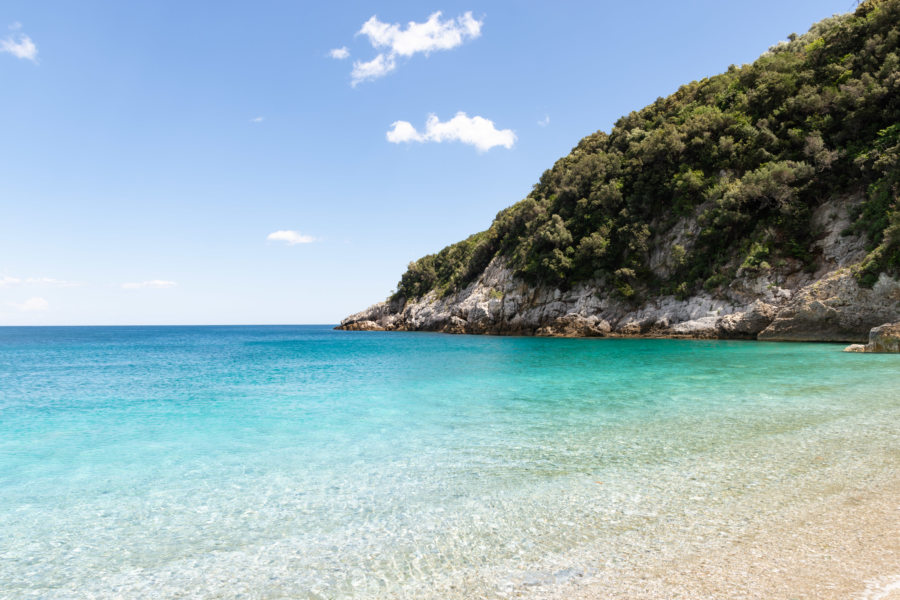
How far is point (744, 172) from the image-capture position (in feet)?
134

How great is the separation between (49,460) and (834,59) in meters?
55.9

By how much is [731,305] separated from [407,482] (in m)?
39.5

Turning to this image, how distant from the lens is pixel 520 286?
58.7 meters

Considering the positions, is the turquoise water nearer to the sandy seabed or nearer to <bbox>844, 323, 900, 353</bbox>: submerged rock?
the sandy seabed

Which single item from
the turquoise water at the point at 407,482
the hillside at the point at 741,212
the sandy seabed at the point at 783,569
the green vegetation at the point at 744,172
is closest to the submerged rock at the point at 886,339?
the hillside at the point at 741,212

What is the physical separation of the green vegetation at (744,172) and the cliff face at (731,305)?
1.07 metres

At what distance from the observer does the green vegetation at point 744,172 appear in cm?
3291

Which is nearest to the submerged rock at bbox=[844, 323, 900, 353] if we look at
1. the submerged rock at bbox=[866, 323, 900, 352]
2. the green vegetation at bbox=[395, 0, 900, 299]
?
the submerged rock at bbox=[866, 323, 900, 352]

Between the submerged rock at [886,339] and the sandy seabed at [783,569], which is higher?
the submerged rock at [886,339]

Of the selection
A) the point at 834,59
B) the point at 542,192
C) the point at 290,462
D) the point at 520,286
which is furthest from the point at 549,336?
the point at 290,462

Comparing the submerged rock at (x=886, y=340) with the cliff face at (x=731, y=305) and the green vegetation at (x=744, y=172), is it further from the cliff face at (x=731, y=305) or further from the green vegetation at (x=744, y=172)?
the green vegetation at (x=744, y=172)

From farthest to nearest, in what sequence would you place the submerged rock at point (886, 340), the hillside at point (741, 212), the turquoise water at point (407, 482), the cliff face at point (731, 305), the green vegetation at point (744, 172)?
the green vegetation at point (744, 172), the hillside at point (741, 212), the cliff face at point (731, 305), the submerged rock at point (886, 340), the turquoise water at point (407, 482)

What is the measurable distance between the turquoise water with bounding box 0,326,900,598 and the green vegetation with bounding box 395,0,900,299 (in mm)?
25887

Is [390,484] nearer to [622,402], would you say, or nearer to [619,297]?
[622,402]
